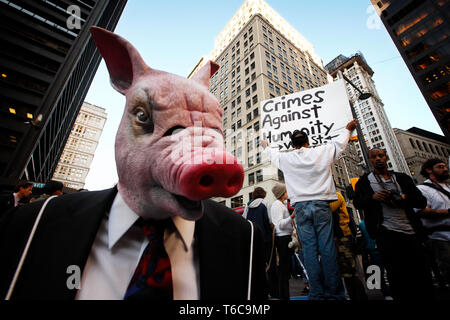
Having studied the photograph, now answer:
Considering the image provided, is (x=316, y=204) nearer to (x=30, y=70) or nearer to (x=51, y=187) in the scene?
(x=51, y=187)

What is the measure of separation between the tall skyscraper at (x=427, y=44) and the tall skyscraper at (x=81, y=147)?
93780mm

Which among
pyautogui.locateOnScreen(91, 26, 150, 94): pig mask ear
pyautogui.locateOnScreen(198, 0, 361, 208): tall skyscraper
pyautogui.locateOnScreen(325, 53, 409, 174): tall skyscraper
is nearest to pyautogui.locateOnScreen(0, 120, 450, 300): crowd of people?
pyautogui.locateOnScreen(91, 26, 150, 94): pig mask ear

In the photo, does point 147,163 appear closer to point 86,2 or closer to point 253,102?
point 253,102

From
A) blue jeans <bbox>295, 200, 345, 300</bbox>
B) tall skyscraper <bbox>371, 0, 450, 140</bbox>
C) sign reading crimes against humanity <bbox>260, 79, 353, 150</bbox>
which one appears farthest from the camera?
tall skyscraper <bbox>371, 0, 450, 140</bbox>

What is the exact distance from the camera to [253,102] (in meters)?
35.9

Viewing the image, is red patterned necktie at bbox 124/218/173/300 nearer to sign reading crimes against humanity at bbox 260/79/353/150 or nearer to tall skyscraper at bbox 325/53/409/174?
sign reading crimes against humanity at bbox 260/79/353/150

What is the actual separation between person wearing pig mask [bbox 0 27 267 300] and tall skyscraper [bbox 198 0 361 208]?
90.1ft

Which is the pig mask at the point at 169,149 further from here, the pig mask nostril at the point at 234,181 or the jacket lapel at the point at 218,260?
the jacket lapel at the point at 218,260

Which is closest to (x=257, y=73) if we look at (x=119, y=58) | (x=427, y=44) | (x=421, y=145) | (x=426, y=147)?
(x=427, y=44)

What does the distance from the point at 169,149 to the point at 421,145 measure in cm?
11013

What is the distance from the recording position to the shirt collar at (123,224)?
37.0 inches

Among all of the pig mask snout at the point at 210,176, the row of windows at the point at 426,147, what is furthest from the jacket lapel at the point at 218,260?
the row of windows at the point at 426,147

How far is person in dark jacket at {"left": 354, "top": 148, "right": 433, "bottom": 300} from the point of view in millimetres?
2070

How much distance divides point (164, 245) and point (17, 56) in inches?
1808
